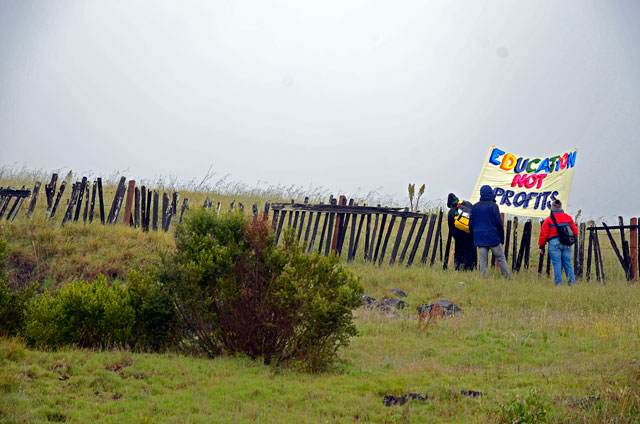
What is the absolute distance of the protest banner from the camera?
1420 cm

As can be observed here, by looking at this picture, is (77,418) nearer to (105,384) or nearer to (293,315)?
(105,384)

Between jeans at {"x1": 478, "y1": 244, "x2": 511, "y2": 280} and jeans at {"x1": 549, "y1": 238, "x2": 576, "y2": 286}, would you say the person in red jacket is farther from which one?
jeans at {"x1": 478, "y1": 244, "x2": 511, "y2": 280}

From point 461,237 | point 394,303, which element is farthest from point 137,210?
point 461,237

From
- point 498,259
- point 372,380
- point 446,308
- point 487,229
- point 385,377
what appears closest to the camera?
point 372,380

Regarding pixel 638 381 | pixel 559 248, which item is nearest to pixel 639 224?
pixel 559 248

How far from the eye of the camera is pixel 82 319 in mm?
6895

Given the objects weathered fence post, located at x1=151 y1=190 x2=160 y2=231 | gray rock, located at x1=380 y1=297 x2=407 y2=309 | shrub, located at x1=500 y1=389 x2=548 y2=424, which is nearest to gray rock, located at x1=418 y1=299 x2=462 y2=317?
gray rock, located at x1=380 y1=297 x2=407 y2=309

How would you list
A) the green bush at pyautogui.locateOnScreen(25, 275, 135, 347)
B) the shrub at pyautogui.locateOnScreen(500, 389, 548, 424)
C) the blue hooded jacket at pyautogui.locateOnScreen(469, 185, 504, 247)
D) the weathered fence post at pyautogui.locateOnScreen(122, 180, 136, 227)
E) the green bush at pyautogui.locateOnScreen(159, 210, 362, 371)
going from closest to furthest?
the shrub at pyautogui.locateOnScreen(500, 389, 548, 424) → the green bush at pyautogui.locateOnScreen(159, 210, 362, 371) → the green bush at pyautogui.locateOnScreen(25, 275, 135, 347) → the blue hooded jacket at pyautogui.locateOnScreen(469, 185, 504, 247) → the weathered fence post at pyautogui.locateOnScreen(122, 180, 136, 227)

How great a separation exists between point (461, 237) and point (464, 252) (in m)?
0.40

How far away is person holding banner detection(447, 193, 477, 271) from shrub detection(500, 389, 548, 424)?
9771 millimetres

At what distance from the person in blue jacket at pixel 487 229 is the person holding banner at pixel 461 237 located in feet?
2.39

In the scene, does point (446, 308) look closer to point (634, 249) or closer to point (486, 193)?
point (486, 193)

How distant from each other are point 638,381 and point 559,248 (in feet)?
27.3

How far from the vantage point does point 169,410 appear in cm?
490
